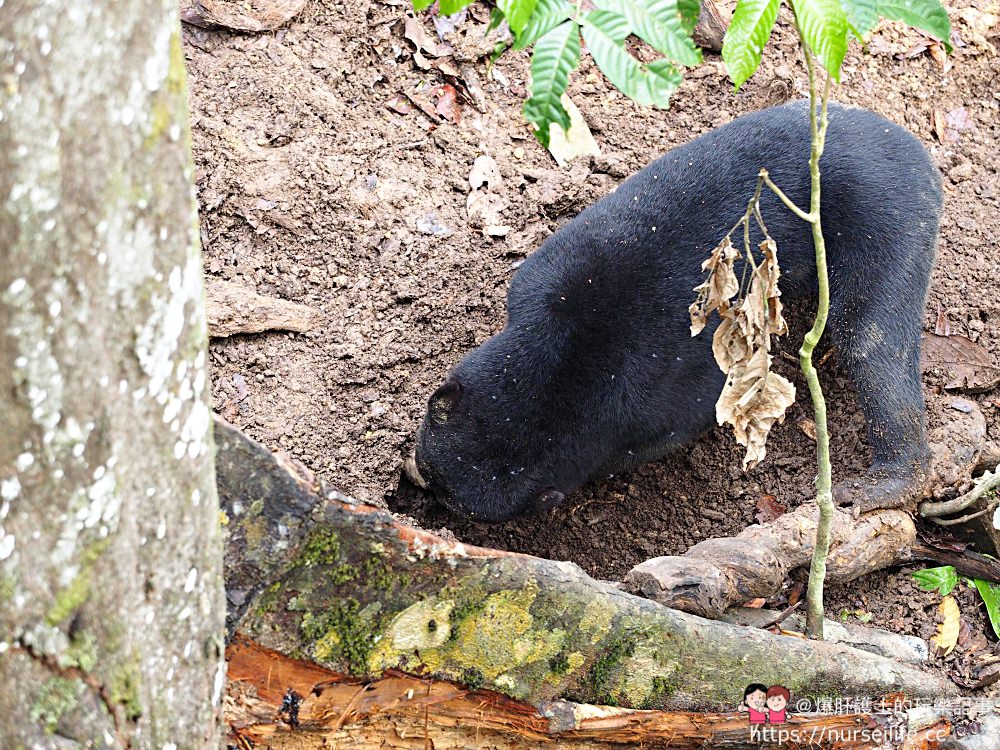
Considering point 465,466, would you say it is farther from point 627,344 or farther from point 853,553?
point 853,553

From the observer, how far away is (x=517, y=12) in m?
1.99

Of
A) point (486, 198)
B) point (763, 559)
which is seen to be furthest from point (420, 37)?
point (763, 559)

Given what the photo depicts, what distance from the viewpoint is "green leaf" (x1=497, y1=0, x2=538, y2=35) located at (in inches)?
78.1

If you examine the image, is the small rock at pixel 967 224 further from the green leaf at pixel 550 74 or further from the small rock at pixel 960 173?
the green leaf at pixel 550 74

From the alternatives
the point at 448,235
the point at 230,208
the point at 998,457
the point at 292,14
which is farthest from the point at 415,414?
the point at 998,457

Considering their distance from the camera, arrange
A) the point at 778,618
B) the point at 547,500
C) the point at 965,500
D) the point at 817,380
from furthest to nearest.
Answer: the point at 547,500, the point at 965,500, the point at 778,618, the point at 817,380

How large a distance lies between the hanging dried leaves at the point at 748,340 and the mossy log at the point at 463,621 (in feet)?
2.24

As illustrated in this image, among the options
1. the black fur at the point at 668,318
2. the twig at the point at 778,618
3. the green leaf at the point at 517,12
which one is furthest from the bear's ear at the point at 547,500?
the green leaf at the point at 517,12

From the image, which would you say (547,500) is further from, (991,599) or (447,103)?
(447,103)

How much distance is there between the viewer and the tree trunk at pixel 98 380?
1.22m

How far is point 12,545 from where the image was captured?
134 cm

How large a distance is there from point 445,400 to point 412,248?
1.06 metres

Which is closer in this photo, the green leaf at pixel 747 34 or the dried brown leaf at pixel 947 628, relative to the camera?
the green leaf at pixel 747 34

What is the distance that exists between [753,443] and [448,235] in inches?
102
